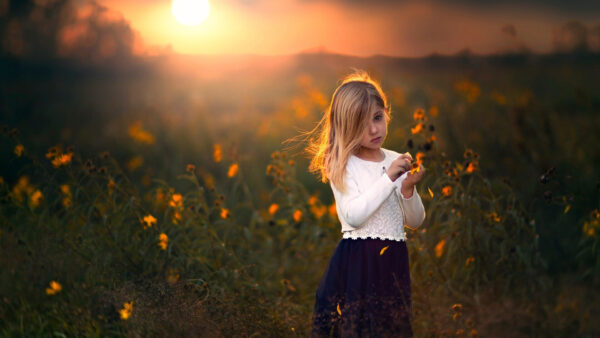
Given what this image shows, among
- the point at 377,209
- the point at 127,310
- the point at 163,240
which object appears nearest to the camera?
the point at 377,209

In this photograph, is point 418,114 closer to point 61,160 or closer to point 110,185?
point 110,185

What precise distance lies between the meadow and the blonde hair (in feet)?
0.84

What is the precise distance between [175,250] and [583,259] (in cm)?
222

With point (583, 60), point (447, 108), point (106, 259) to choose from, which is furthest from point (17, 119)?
point (583, 60)

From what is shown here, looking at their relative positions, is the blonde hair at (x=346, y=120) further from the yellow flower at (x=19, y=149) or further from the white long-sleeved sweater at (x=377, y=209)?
the yellow flower at (x=19, y=149)

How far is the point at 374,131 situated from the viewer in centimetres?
224

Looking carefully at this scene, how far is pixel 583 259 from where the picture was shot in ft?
11.0

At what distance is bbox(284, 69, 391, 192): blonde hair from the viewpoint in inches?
88.0

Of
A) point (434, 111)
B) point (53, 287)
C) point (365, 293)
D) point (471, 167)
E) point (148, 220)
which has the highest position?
point (434, 111)

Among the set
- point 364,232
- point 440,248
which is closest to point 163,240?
point 364,232

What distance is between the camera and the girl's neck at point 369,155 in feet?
7.59

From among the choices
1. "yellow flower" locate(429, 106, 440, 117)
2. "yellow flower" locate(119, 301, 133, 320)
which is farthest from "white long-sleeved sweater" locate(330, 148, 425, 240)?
"yellow flower" locate(429, 106, 440, 117)

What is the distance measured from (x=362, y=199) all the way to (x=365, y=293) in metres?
0.37

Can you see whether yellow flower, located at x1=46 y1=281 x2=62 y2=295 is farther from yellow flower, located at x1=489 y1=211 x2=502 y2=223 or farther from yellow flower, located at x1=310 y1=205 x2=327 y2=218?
yellow flower, located at x1=489 y1=211 x2=502 y2=223
